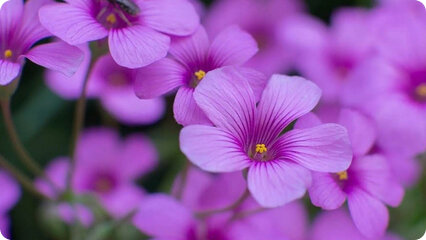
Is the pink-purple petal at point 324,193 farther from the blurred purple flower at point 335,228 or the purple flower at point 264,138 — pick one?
the blurred purple flower at point 335,228

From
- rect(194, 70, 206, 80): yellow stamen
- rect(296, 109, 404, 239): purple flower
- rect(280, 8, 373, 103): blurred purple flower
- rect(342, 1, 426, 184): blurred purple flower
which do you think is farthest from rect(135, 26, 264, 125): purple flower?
rect(280, 8, 373, 103): blurred purple flower

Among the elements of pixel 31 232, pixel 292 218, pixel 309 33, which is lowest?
pixel 31 232

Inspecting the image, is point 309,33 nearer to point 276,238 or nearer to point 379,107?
point 379,107

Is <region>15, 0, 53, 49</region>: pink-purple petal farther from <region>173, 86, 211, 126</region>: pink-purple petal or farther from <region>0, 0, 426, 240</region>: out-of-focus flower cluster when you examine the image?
<region>173, 86, 211, 126</region>: pink-purple petal

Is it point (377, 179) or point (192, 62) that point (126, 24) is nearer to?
point (192, 62)

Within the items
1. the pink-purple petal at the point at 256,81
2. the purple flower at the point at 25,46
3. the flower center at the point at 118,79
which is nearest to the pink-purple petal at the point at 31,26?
the purple flower at the point at 25,46

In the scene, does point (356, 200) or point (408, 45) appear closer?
point (356, 200)

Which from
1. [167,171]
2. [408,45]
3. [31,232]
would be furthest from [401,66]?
[31,232]
